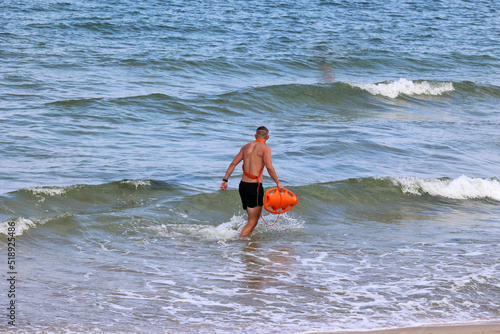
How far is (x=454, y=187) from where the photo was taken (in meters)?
11.2

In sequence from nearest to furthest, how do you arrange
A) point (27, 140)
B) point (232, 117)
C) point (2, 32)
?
1. point (27, 140)
2. point (232, 117)
3. point (2, 32)

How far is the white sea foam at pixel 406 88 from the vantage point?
Answer: 20188 mm

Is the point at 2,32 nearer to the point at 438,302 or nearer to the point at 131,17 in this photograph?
the point at 131,17

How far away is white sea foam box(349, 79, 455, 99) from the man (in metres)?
12.5

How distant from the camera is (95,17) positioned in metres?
27.7

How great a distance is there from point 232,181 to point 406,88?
37.0 feet

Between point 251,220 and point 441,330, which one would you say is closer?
point 441,330

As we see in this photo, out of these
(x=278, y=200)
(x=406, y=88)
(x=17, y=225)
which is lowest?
(x=17, y=225)

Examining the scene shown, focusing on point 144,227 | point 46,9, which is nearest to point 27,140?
point 144,227

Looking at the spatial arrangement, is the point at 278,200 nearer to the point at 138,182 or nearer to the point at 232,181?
the point at 232,181

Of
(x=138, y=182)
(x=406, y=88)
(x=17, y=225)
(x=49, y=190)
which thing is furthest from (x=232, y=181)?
(x=406, y=88)

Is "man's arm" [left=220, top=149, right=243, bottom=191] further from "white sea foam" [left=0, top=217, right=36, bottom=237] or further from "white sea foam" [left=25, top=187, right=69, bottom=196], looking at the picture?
"white sea foam" [left=25, top=187, right=69, bottom=196]

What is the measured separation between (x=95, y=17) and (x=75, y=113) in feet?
46.1

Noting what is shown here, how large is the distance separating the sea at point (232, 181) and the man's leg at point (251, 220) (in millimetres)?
199
